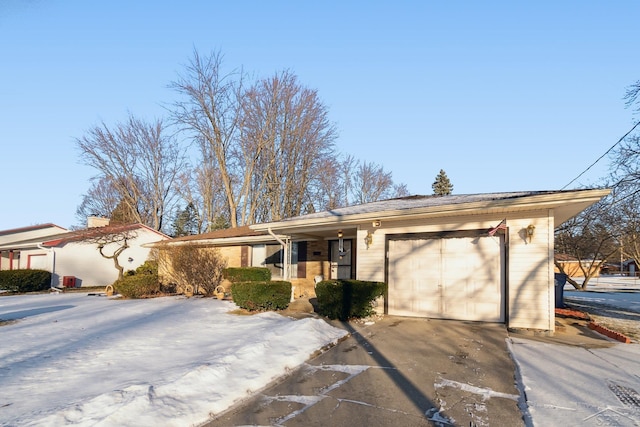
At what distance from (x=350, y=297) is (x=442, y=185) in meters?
34.1

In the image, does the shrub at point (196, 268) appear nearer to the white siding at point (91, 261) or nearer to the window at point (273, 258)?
the window at point (273, 258)

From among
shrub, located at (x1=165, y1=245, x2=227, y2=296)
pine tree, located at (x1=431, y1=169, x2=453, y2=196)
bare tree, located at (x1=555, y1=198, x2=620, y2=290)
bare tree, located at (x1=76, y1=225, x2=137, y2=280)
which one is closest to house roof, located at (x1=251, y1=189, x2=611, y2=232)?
shrub, located at (x1=165, y1=245, x2=227, y2=296)

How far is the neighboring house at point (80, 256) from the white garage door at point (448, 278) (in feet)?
57.0

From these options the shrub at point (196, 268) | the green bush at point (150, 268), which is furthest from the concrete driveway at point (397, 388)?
the green bush at point (150, 268)

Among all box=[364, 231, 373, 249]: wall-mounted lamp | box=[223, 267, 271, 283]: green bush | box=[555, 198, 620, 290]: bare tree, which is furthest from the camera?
box=[555, 198, 620, 290]: bare tree

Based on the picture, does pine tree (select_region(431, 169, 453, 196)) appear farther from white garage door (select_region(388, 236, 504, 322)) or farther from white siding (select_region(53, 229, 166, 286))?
white garage door (select_region(388, 236, 504, 322))

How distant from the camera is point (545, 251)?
8789mm

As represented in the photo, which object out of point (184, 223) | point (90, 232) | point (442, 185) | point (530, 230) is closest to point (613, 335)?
point (530, 230)

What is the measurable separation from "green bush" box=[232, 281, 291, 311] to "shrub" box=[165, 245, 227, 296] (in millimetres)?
5377

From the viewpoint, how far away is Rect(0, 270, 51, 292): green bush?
71.2 ft

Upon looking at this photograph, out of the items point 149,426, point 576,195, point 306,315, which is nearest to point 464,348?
point 576,195

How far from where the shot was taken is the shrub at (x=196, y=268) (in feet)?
53.4

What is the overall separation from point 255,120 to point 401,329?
23.6 metres

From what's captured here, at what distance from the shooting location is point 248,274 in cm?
1583
